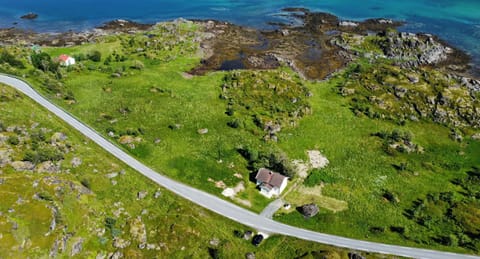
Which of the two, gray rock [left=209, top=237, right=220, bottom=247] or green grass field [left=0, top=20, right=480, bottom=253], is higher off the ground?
green grass field [left=0, top=20, right=480, bottom=253]

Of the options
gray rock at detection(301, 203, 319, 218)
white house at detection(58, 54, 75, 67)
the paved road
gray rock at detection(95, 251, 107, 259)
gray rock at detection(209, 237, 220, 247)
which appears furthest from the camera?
white house at detection(58, 54, 75, 67)

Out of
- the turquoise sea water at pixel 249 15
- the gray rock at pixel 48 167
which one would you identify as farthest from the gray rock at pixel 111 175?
the turquoise sea water at pixel 249 15

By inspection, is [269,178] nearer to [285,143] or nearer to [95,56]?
[285,143]

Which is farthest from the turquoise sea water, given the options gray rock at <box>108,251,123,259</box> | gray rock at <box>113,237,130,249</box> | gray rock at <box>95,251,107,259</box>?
gray rock at <box>95,251,107,259</box>

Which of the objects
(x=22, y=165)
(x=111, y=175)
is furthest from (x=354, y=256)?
(x=22, y=165)

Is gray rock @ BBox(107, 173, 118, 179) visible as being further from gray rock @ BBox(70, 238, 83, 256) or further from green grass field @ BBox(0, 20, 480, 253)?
gray rock @ BBox(70, 238, 83, 256)

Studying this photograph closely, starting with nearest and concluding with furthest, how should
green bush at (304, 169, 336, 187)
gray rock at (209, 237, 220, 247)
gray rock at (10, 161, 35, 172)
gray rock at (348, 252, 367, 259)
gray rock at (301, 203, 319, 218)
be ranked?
gray rock at (348, 252, 367, 259) < gray rock at (209, 237, 220, 247) < gray rock at (10, 161, 35, 172) < gray rock at (301, 203, 319, 218) < green bush at (304, 169, 336, 187)

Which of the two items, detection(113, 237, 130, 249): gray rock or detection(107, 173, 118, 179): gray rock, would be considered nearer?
detection(113, 237, 130, 249): gray rock

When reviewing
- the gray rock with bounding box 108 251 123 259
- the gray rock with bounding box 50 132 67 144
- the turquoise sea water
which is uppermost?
the turquoise sea water

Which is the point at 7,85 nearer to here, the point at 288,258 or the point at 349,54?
the point at 288,258
